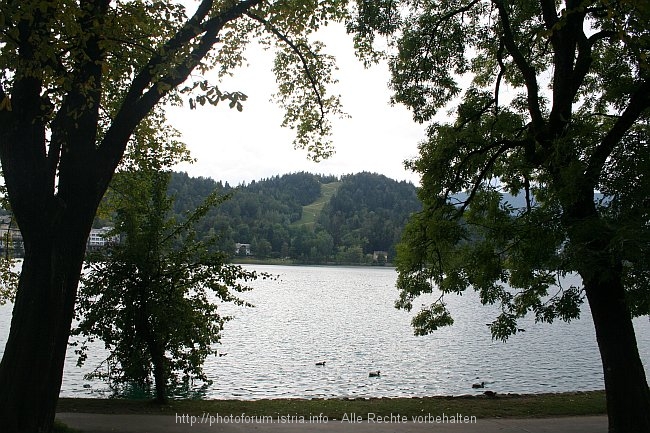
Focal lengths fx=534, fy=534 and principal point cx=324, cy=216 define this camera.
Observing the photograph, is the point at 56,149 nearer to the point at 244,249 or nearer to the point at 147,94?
the point at 147,94

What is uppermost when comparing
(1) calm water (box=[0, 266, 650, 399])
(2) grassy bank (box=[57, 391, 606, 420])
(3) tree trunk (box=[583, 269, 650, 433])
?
(3) tree trunk (box=[583, 269, 650, 433])

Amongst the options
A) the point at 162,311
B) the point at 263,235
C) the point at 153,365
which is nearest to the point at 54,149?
the point at 162,311

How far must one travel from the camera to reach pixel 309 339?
33.1 m

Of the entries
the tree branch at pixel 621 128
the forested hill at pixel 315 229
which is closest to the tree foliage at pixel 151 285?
the tree branch at pixel 621 128

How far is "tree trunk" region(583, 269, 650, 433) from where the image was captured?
27.8 ft

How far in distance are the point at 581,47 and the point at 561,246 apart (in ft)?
11.5

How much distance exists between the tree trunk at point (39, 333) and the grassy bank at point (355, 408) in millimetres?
5119

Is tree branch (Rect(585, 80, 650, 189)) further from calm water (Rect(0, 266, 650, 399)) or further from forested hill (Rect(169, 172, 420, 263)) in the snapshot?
forested hill (Rect(169, 172, 420, 263))

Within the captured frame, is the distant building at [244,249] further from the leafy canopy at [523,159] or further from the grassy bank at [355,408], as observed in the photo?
the leafy canopy at [523,159]

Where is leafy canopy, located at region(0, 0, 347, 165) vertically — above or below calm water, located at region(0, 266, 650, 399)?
above

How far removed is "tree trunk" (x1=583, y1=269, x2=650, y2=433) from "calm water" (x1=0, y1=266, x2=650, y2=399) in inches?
451

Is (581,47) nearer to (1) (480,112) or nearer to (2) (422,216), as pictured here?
(1) (480,112)

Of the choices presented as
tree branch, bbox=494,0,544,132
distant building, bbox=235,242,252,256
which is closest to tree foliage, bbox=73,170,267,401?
tree branch, bbox=494,0,544,132

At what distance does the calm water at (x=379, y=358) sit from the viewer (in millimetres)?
20438
